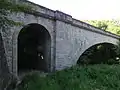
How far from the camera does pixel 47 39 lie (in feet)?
39.1

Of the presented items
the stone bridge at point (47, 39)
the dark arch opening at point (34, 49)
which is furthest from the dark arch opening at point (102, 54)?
the dark arch opening at point (34, 49)

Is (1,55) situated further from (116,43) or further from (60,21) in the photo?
(116,43)

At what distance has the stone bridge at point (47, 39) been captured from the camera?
912 cm

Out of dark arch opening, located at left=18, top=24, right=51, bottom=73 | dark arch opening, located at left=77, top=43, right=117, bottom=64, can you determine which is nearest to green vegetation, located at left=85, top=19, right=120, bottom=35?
dark arch opening, located at left=77, top=43, right=117, bottom=64

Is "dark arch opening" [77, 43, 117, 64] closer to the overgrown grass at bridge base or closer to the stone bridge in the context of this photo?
the stone bridge

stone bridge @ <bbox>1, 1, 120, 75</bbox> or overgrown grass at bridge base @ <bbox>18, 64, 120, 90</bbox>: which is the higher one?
stone bridge @ <bbox>1, 1, 120, 75</bbox>

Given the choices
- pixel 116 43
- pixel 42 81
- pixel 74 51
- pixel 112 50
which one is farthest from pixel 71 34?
pixel 112 50

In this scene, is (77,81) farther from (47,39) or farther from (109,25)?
(109,25)

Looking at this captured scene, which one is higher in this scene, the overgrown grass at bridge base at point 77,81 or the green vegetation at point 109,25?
the green vegetation at point 109,25

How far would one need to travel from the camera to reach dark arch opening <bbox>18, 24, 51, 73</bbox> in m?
12.1

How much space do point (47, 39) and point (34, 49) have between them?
2.51 meters

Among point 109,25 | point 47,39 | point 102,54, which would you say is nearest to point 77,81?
point 47,39

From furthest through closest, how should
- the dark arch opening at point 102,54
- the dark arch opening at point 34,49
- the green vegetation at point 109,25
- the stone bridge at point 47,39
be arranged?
the green vegetation at point 109,25 < the dark arch opening at point 102,54 < the dark arch opening at point 34,49 < the stone bridge at point 47,39

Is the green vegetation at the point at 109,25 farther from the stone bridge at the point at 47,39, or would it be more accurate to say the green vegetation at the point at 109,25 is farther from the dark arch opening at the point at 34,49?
the dark arch opening at the point at 34,49
